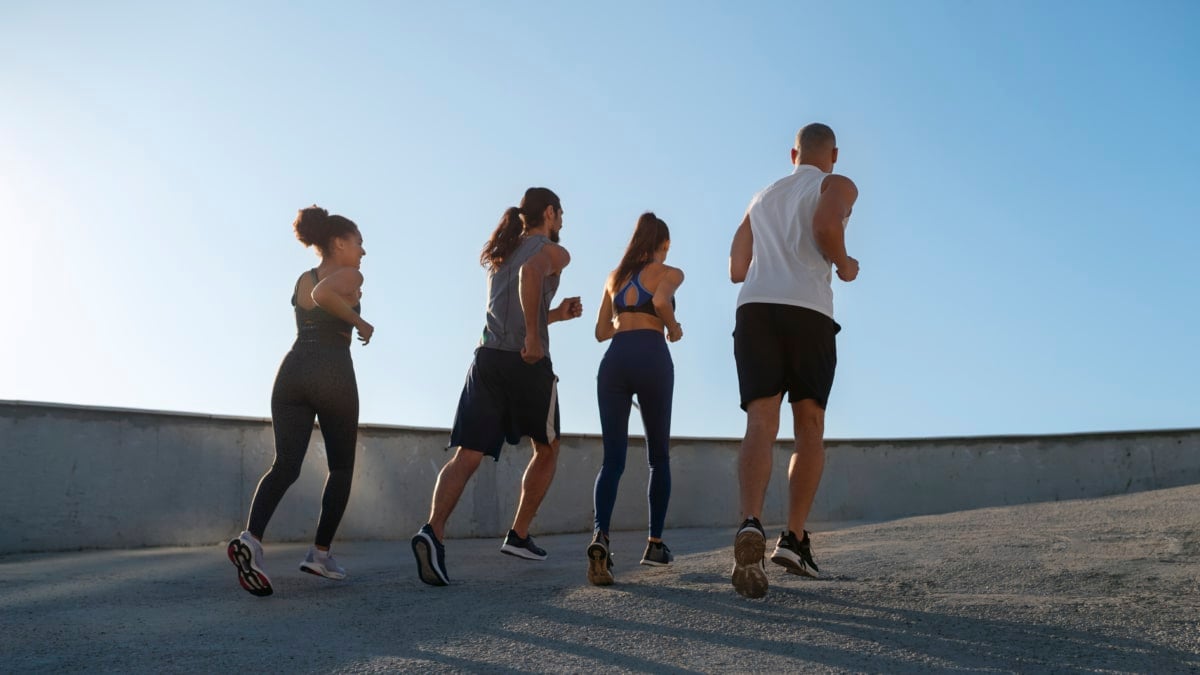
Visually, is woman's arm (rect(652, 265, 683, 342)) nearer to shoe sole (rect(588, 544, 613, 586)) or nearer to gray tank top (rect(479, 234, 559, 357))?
gray tank top (rect(479, 234, 559, 357))

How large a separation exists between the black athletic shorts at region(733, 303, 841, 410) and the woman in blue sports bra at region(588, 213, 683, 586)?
3.16 ft

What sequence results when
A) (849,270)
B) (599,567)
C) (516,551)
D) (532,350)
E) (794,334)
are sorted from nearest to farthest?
1. (794,334)
2. (849,270)
3. (599,567)
4. (532,350)
5. (516,551)

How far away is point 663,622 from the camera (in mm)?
3545

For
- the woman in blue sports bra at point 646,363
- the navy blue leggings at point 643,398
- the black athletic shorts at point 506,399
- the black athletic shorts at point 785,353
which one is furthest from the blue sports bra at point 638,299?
the black athletic shorts at point 785,353

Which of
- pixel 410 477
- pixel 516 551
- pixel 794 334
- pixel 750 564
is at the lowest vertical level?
pixel 516 551

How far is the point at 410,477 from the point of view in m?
9.38

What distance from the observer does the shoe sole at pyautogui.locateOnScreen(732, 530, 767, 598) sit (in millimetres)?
3738

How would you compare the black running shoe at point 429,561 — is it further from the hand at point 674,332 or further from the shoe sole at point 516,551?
the hand at point 674,332

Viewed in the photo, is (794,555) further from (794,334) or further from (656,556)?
(656,556)

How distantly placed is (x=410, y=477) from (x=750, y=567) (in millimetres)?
6065

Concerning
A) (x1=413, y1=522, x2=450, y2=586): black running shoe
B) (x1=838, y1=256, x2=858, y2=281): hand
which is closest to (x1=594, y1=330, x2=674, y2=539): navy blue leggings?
(x1=413, y1=522, x2=450, y2=586): black running shoe

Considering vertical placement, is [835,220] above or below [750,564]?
above

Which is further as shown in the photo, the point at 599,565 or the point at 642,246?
the point at 642,246

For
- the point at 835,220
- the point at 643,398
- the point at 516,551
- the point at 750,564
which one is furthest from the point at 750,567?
the point at 516,551
